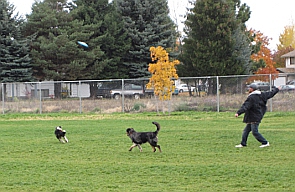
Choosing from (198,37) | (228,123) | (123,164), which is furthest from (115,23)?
(123,164)

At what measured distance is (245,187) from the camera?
782 cm

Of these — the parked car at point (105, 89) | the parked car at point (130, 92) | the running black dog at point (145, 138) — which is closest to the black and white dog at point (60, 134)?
the running black dog at point (145, 138)

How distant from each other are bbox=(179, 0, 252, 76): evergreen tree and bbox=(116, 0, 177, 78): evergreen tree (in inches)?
123

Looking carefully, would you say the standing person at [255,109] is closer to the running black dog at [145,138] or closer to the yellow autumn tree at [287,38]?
the running black dog at [145,138]

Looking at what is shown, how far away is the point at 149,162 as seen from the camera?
34.8ft

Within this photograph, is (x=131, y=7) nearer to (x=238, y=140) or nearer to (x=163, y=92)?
(x=163, y=92)

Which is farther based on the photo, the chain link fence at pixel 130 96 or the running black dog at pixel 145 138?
the chain link fence at pixel 130 96

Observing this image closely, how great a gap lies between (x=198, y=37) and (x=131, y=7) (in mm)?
7528

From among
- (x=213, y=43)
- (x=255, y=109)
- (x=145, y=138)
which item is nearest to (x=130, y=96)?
(x=213, y=43)

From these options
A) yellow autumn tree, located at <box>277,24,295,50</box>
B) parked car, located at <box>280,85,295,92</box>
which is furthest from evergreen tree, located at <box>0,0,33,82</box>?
yellow autumn tree, located at <box>277,24,295,50</box>

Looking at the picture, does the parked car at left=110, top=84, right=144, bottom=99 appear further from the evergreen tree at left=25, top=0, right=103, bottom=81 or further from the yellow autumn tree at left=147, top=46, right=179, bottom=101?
the evergreen tree at left=25, top=0, right=103, bottom=81

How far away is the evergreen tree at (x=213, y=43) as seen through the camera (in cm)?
4091

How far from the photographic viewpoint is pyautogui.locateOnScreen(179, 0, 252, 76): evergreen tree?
40.9 meters

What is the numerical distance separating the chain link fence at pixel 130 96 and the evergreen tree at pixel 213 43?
469 inches
